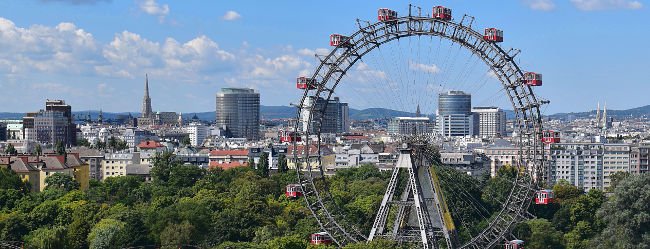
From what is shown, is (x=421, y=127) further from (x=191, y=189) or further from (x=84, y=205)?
(x=191, y=189)

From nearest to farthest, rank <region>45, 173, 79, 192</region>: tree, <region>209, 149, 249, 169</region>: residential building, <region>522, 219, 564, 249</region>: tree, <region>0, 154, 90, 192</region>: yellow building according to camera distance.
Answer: <region>522, 219, 564, 249</region>: tree, <region>45, 173, 79, 192</region>: tree, <region>0, 154, 90, 192</region>: yellow building, <region>209, 149, 249, 169</region>: residential building

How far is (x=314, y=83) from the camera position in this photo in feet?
229

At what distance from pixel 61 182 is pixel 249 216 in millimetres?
39360

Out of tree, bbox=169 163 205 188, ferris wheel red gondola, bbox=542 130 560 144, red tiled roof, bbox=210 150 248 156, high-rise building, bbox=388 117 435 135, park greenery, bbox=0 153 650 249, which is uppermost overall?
high-rise building, bbox=388 117 435 135

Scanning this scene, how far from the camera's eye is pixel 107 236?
78125mm

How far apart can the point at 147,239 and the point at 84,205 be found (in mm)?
11421

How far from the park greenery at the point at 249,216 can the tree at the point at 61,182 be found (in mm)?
5342

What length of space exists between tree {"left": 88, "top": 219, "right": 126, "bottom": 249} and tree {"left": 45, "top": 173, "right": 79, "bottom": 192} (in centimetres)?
3764

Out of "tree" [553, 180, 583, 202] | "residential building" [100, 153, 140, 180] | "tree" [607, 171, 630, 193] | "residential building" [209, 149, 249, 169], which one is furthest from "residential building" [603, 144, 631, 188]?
"residential building" [100, 153, 140, 180]

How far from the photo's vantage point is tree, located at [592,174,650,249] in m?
73.2

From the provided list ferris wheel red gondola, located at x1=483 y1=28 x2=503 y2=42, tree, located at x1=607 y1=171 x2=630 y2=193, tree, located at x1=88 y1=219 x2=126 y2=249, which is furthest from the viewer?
tree, located at x1=607 y1=171 x2=630 y2=193

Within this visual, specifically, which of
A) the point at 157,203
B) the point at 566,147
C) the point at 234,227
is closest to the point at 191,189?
the point at 157,203

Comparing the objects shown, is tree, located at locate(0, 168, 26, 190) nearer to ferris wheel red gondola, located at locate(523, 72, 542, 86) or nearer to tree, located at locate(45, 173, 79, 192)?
tree, located at locate(45, 173, 79, 192)

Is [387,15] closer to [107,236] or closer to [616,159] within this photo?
[107,236]
